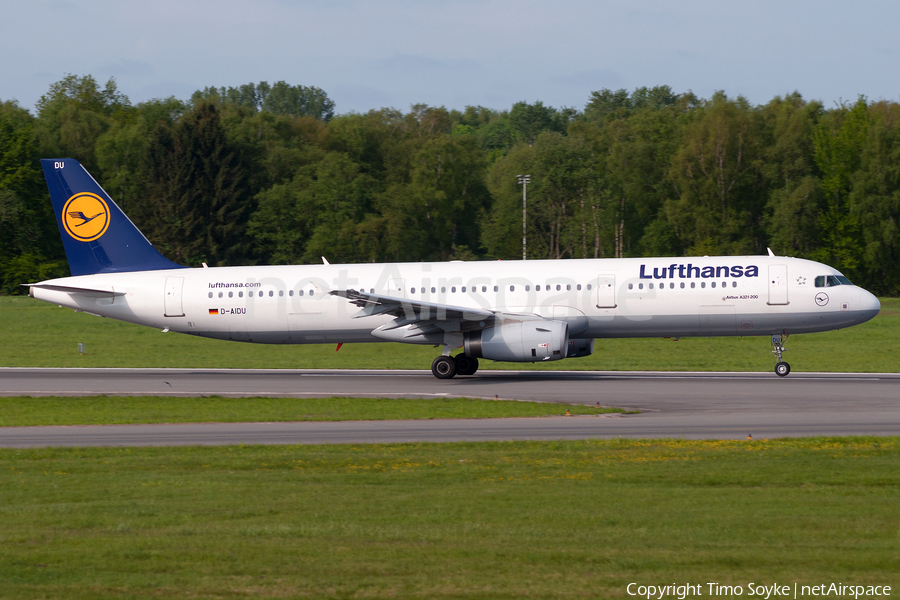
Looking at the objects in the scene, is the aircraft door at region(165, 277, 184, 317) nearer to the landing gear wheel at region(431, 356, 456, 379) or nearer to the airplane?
the airplane

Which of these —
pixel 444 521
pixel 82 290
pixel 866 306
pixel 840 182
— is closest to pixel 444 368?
pixel 82 290

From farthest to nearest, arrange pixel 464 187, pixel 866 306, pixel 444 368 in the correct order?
pixel 464 187 < pixel 444 368 < pixel 866 306

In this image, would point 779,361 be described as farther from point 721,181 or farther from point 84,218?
point 721,181

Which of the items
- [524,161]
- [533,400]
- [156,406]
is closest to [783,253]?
[524,161]

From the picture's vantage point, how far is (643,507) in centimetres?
1205

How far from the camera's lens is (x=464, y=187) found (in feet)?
313

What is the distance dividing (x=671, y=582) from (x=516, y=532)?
2.38 metres

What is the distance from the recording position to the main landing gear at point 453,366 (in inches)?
1256

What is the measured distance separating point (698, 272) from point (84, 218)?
73.6 ft

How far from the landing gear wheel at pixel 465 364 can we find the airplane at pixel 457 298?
0.04 metres

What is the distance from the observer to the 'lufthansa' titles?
30.6 metres

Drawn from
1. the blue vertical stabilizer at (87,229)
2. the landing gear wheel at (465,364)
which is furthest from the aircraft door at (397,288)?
the blue vertical stabilizer at (87,229)

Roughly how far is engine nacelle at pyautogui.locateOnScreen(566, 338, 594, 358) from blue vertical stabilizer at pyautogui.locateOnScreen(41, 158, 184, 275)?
15480mm

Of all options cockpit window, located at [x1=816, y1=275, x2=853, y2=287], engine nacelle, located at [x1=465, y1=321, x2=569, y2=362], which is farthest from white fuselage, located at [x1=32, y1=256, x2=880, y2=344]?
engine nacelle, located at [x1=465, y1=321, x2=569, y2=362]
